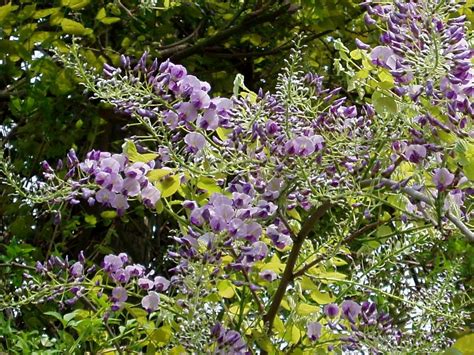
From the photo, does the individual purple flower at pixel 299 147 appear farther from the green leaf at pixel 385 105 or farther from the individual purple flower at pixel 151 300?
the individual purple flower at pixel 151 300

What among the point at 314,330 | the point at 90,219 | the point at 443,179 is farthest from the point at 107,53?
the point at 443,179

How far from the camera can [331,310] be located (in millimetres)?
1496

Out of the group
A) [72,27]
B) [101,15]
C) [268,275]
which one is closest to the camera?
[268,275]

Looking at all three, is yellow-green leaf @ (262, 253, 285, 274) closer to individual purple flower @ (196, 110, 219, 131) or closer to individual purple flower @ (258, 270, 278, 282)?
individual purple flower @ (258, 270, 278, 282)

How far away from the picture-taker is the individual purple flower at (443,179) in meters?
1.21

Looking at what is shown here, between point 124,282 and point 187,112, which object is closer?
point 187,112

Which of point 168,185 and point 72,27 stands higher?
point 72,27

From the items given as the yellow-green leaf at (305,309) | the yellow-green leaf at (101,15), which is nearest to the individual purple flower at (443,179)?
the yellow-green leaf at (305,309)

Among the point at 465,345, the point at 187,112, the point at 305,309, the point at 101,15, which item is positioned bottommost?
the point at 465,345

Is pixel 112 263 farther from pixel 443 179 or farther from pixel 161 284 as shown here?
pixel 443 179

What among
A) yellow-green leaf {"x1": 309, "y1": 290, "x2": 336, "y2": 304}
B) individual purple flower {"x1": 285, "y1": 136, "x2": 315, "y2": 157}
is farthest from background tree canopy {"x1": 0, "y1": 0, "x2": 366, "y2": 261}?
individual purple flower {"x1": 285, "y1": 136, "x2": 315, "y2": 157}

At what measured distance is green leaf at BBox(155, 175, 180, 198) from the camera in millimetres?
1395

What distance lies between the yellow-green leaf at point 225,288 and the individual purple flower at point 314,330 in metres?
0.13

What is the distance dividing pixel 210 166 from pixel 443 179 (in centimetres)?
33
